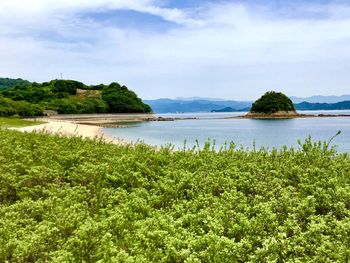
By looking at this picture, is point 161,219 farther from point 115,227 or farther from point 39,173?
point 39,173

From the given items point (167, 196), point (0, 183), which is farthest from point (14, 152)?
point (167, 196)

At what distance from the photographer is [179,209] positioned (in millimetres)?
8352

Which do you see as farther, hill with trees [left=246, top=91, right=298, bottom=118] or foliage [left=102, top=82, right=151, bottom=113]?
hill with trees [left=246, top=91, right=298, bottom=118]

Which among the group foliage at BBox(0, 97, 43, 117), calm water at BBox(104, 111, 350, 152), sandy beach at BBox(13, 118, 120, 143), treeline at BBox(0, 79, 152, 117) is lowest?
calm water at BBox(104, 111, 350, 152)

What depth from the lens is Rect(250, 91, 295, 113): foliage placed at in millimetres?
186875

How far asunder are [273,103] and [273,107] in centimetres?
204

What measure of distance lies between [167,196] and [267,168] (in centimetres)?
382

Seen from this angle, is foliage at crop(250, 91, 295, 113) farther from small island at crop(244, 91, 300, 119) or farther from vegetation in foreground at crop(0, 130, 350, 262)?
vegetation in foreground at crop(0, 130, 350, 262)

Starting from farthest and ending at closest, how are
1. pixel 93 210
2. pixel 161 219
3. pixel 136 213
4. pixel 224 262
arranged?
pixel 93 210, pixel 136 213, pixel 161 219, pixel 224 262

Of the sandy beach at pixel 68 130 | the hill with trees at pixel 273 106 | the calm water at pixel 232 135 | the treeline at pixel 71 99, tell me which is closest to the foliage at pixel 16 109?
the treeline at pixel 71 99

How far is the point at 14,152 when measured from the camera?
1397 cm

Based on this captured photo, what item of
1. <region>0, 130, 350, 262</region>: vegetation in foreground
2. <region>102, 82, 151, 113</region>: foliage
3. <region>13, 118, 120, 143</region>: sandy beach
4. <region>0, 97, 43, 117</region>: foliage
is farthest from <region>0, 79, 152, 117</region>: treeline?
<region>0, 130, 350, 262</region>: vegetation in foreground

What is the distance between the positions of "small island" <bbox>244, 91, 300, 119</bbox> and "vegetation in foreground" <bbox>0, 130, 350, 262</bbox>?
178m

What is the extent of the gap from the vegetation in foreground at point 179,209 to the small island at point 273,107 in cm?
17846
